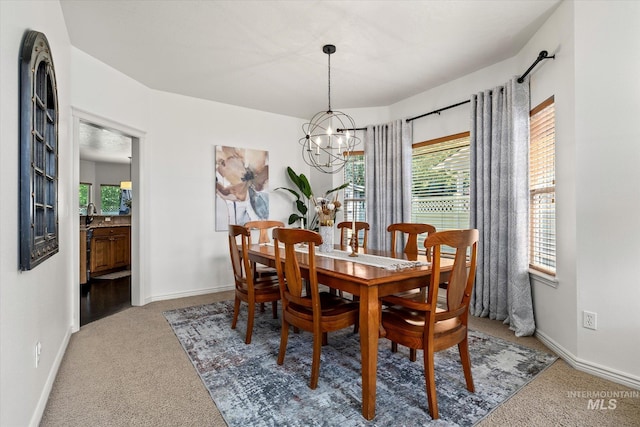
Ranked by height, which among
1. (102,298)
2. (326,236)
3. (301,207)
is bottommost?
(102,298)

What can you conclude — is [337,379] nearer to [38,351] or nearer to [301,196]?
[38,351]

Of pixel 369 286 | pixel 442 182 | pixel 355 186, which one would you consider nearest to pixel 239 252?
pixel 369 286

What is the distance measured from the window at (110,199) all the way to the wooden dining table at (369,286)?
8553 millimetres

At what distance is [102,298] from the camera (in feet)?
13.8

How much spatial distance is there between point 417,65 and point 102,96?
11.1ft

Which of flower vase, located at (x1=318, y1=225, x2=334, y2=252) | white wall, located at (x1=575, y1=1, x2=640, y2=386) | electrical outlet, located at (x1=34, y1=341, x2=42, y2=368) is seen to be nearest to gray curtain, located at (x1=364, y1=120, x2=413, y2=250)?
flower vase, located at (x1=318, y1=225, x2=334, y2=252)

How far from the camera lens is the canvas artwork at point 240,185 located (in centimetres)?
453

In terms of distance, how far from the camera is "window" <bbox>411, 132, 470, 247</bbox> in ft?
12.5

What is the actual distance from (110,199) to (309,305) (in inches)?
346

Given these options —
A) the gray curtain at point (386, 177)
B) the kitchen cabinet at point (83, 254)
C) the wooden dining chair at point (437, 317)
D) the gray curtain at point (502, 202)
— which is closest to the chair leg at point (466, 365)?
the wooden dining chair at point (437, 317)

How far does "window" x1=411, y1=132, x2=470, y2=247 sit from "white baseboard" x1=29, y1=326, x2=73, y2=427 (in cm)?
387

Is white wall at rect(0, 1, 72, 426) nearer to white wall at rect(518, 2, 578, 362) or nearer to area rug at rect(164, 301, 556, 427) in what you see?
area rug at rect(164, 301, 556, 427)

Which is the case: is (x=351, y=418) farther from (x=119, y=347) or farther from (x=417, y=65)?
(x=417, y=65)

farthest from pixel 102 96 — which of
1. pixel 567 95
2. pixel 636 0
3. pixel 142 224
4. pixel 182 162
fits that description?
pixel 636 0
